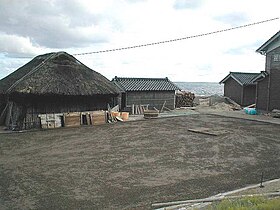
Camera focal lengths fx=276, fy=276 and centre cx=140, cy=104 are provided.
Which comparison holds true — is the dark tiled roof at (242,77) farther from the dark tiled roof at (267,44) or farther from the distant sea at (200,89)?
the distant sea at (200,89)

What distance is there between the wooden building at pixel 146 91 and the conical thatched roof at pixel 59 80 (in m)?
3.46

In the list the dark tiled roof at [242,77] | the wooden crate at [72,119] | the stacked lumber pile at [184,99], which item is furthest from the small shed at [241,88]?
the wooden crate at [72,119]

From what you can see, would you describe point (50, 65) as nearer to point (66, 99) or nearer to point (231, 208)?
point (66, 99)

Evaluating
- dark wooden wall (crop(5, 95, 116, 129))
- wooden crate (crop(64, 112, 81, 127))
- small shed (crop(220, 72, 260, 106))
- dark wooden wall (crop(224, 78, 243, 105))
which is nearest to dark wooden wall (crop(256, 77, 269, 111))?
small shed (crop(220, 72, 260, 106))

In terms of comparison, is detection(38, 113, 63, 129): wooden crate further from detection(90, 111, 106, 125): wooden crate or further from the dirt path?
detection(90, 111, 106, 125): wooden crate

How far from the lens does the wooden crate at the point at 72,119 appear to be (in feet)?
48.4

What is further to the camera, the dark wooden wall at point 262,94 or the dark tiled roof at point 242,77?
the dark tiled roof at point 242,77

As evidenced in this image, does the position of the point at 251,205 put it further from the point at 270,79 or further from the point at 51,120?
the point at 270,79

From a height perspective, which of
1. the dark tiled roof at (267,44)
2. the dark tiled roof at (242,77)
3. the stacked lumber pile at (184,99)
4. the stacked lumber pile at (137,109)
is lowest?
the stacked lumber pile at (137,109)

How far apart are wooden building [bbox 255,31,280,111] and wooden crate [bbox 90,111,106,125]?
11.9 m

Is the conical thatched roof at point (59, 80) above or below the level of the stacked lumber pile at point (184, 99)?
above

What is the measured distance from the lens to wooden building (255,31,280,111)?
18.9 metres

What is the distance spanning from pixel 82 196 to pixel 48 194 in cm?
71

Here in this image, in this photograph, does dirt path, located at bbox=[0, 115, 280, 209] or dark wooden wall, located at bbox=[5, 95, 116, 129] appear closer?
dirt path, located at bbox=[0, 115, 280, 209]
